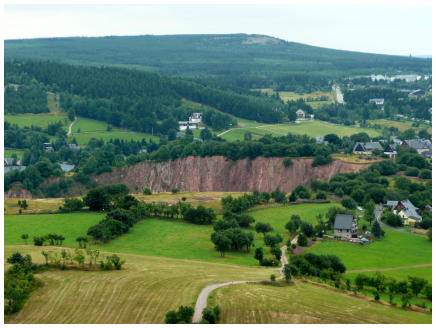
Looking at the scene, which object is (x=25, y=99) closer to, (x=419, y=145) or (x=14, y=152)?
(x=14, y=152)

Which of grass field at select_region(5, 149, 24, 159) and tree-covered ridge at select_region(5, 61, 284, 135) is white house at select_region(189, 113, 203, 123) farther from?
grass field at select_region(5, 149, 24, 159)

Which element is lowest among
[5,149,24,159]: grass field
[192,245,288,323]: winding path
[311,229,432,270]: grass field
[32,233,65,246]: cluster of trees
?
[5,149,24,159]: grass field

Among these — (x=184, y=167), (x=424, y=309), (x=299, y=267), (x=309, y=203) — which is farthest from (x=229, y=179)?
(x=424, y=309)

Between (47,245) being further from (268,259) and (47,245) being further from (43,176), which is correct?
(43,176)

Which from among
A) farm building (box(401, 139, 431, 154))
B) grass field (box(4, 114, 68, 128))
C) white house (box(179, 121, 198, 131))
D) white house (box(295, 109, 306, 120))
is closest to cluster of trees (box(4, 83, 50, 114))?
grass field (box(4, 114, 68, 128))

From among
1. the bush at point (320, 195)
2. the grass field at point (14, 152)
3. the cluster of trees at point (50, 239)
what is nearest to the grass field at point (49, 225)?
the cluster of trees at point (50, 239)

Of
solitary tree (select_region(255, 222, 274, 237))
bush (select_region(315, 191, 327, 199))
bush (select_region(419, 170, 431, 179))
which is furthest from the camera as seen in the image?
bush (select_region(419, 170, 431, 179))
